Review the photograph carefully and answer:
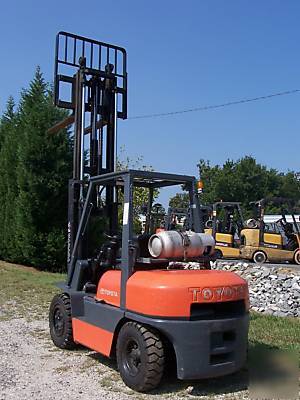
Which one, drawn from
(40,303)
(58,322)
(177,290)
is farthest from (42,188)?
(177,290)

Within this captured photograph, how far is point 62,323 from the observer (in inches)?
295

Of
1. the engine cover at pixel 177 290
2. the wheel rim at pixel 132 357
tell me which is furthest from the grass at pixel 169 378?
the engine cover at pixel 177 290

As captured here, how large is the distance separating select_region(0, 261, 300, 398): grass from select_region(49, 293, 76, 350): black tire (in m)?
0.49

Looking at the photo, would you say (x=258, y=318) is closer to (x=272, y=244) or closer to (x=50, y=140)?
(x=50, y=140)

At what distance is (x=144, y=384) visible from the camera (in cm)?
564

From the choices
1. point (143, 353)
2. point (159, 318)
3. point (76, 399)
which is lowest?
point (76, 399)

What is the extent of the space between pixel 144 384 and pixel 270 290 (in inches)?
277

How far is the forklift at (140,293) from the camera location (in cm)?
553

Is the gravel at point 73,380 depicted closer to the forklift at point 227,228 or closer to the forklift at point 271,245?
the forklift at point 271,245

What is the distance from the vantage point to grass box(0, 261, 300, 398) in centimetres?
592

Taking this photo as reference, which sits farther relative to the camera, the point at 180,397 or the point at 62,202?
the point at 62,202

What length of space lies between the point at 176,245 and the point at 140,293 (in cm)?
70

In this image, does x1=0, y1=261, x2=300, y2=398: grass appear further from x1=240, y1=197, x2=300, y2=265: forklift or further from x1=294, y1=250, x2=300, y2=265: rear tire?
x1=294, y1=250, x2=300, y2=265: rear tire

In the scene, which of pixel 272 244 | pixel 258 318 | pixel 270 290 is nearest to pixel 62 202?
pixel 270 290
